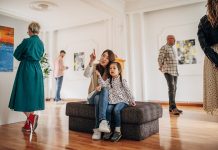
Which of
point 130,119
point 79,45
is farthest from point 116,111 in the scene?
point 79,45

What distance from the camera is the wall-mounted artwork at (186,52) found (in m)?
5.27

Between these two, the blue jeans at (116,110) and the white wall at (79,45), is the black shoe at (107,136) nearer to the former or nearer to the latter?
the blue jeans at (116,110)

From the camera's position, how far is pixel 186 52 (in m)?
5.35

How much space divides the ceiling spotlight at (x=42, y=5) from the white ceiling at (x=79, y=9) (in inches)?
4.0

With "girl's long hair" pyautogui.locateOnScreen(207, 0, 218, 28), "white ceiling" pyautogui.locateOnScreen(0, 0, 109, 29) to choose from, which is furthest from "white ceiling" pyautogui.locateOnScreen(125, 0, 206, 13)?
"girl's long hair" pyautogui.locateOnScreen(207, 0, 218, 28)

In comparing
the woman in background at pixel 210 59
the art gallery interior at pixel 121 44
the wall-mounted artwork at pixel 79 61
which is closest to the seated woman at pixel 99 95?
the art gallery interior at pixel 121 44

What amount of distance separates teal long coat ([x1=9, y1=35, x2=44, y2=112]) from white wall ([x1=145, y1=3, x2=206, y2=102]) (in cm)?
358

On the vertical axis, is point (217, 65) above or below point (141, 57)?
below

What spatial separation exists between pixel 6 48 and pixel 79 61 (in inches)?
159

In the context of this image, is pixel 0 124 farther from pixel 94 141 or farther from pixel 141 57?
pixel 141 57

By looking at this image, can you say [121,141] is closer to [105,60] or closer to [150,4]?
[105,60]

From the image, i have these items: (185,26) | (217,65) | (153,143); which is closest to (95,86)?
(153,143)

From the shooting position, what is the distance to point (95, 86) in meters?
2.49

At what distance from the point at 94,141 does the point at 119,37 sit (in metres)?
4.09
